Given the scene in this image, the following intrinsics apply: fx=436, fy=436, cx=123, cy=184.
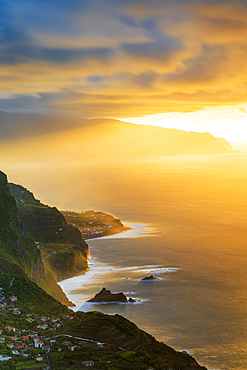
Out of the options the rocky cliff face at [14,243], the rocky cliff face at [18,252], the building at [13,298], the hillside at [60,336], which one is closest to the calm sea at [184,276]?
the rocky cliff face at [18,252]

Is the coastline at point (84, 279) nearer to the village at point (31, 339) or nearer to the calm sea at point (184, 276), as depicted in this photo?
the calm sea at point (184, 276)

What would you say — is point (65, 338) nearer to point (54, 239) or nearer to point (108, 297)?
point (108, 297)

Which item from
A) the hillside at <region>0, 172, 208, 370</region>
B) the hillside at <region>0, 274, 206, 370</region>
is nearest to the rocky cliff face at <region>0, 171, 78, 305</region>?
the hillside at <region>0, 172, 208, 370</region>

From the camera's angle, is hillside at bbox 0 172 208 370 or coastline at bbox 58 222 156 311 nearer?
hillside at bbox 0 172 208 370

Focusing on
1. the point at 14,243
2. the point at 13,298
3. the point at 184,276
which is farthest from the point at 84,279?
the point at 13,298

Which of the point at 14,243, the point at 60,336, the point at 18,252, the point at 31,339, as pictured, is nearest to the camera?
the point at 31,339

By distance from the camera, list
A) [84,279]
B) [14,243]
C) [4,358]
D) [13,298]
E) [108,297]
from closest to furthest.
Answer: [4,358]
[13,298]
[108,297]
[14,243]
[84,279]

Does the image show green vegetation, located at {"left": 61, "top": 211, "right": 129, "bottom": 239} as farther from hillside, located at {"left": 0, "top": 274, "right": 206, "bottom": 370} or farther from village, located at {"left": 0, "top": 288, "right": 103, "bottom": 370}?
village, located at {"left": 0, "top": 288, "right": 103, "bottom": 370}

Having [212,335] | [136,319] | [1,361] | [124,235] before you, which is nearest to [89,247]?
[124,235]

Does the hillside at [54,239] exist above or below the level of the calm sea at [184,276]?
above
